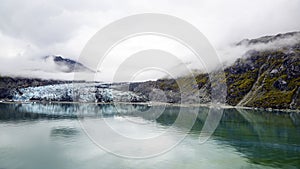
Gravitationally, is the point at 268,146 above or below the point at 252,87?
below

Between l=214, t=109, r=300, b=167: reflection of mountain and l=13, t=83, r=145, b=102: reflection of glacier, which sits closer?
l=214, t=109, r=300, b=167: reflection of mountain

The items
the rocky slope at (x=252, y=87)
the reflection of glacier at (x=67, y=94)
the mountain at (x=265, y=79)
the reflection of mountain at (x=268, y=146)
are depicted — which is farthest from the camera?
the reflection of glacier at (x=67, y=94)

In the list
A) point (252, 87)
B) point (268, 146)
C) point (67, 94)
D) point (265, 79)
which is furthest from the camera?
point (67, 94)

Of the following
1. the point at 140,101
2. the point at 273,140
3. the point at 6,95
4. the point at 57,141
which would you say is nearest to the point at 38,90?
the point at 6,95

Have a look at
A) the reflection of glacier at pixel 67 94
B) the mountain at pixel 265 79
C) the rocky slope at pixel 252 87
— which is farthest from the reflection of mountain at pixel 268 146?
the reflection of glacier at pixel 67 94

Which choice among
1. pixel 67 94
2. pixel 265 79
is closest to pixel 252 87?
pixel 265 79

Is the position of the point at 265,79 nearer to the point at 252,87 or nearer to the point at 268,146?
the point at 252,87

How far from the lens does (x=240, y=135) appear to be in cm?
5266

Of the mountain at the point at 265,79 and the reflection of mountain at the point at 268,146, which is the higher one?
the mountain at the point at 265,79

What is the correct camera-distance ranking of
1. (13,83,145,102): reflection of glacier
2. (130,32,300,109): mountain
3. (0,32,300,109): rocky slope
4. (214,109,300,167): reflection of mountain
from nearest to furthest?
(214,109,300,167): reflection of mountain
(130,32,300,109): mountain
(0,32,300,109): rocky slope
(13,83,145,102): reflection of glacier

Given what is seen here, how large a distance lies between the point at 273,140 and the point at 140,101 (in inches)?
5939

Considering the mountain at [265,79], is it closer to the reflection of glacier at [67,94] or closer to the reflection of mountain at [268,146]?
the reflection of glacier at [67,94]

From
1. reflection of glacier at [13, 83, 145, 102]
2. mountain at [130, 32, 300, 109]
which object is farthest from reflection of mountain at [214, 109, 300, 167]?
reflection of glacier at [13, 83, 145, 102]

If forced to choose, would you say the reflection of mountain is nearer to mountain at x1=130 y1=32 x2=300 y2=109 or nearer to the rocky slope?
the rocky slope
